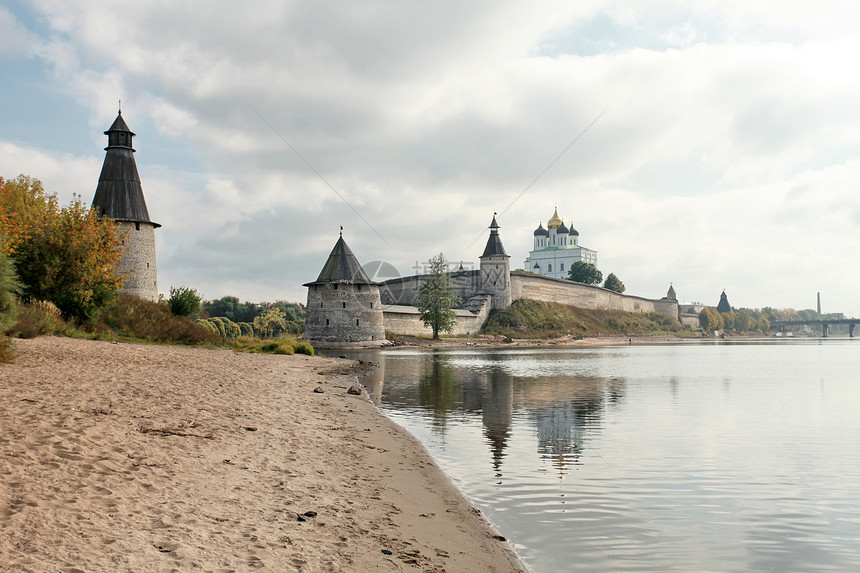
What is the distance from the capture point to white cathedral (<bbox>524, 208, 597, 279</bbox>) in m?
105

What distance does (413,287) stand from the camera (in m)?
64.9

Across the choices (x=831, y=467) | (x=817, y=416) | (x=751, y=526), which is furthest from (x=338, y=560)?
(x=817, y=416)

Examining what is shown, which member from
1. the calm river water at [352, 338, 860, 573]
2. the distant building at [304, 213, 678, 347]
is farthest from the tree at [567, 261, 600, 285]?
the calm river water at [352, 338, 860, 573]

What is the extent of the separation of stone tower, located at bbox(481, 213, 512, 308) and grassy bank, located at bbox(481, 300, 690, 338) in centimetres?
152

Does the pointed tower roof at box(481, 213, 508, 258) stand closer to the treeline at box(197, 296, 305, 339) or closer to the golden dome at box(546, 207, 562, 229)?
the treeline at box(197, 296, 305, 339)

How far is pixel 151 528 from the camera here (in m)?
3.26

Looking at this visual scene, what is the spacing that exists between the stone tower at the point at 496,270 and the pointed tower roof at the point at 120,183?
38612 millimetres

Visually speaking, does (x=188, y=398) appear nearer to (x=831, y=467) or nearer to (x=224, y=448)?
(x=224, y=448)

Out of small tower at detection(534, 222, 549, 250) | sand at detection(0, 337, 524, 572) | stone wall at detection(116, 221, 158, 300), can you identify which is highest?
small tower at detection(534, 222, 549, 250)

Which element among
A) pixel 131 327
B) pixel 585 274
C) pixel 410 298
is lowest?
pixel 131 327

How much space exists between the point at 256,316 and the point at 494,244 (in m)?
25.9

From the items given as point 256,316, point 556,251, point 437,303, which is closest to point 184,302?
point 437,303

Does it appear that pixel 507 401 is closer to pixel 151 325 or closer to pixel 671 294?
pixel 151 325

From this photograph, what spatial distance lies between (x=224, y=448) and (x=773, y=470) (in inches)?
233
